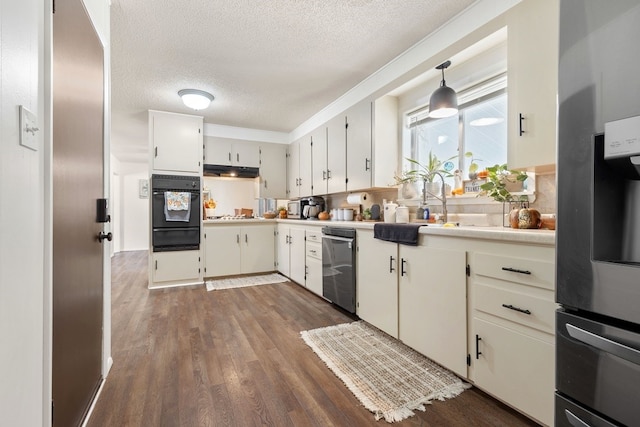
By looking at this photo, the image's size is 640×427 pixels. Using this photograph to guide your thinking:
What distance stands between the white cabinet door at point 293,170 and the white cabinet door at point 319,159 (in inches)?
22.5

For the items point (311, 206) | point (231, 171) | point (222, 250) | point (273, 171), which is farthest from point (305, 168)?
point (222, 250)

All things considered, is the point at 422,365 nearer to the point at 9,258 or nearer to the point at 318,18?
the point at 9,258

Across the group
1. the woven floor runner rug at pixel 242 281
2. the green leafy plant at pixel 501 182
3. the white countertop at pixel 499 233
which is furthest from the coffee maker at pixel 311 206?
the green leafy plant at pixel 501 182

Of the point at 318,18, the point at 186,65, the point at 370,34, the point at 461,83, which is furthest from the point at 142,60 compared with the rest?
the point at 461,83

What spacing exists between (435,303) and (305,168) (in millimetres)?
3183

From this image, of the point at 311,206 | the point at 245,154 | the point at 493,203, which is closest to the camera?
the point at 493,203

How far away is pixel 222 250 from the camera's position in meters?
4.35

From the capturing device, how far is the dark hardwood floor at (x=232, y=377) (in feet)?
4.74

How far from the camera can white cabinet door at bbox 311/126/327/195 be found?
4.02m

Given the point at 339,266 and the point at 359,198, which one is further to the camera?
the point at 359,198

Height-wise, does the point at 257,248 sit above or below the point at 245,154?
below

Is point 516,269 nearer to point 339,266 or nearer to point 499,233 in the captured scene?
point 499,233

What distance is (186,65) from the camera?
287cm

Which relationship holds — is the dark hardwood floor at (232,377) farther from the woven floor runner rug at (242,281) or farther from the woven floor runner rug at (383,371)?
the woven floor runner rug at (242,281)
